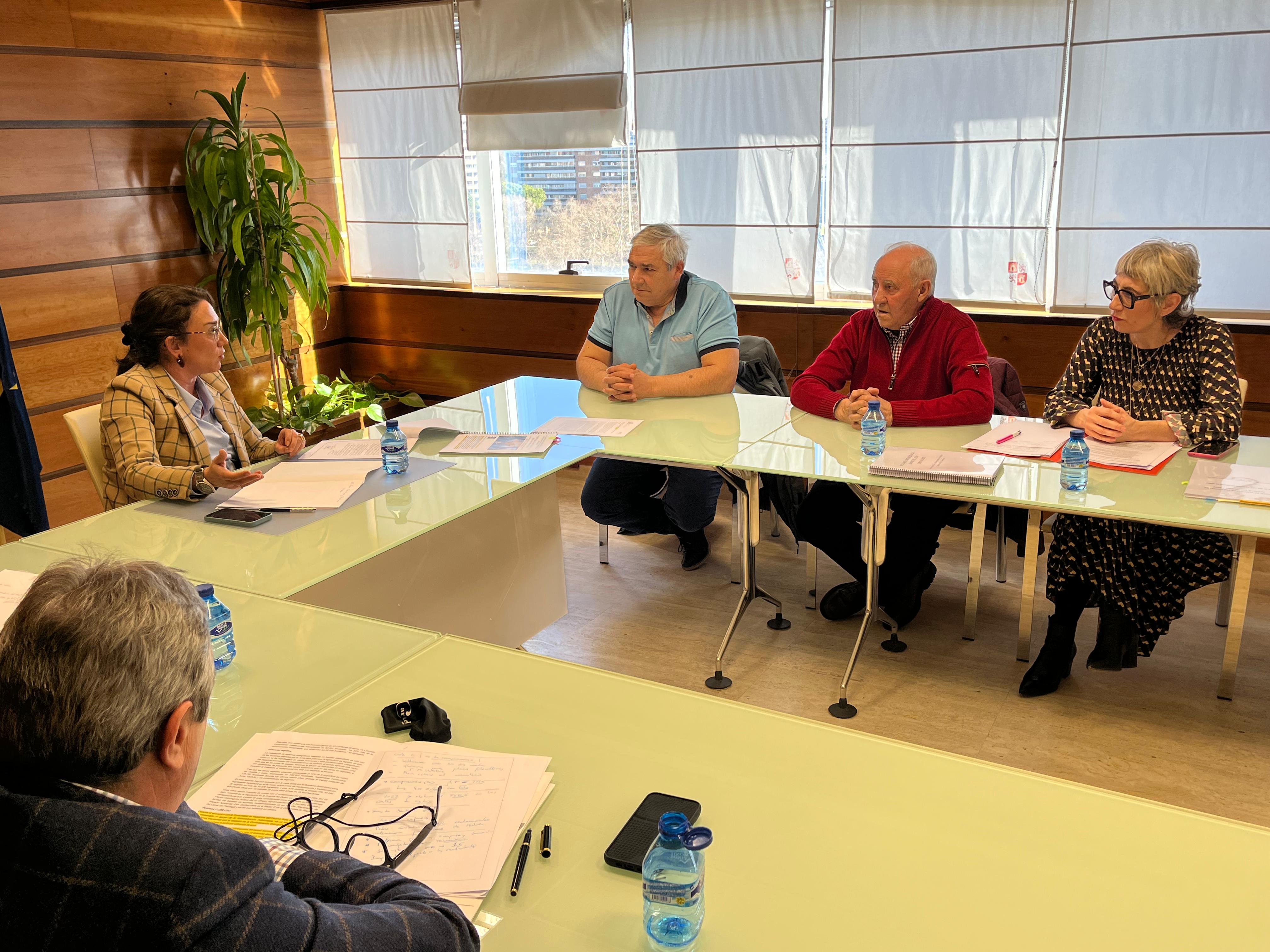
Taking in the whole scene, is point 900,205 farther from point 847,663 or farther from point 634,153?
point 847,663

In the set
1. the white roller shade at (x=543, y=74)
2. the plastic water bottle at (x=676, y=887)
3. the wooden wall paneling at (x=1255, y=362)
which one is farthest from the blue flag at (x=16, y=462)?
the wooden wall paneling at (x=1255, y=362)

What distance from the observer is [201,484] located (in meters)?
2.71

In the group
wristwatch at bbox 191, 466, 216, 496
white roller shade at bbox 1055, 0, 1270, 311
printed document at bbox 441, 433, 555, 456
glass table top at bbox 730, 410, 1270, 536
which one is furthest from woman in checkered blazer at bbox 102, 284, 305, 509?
white roller shade at bbox 1055, 0, 1270, 311

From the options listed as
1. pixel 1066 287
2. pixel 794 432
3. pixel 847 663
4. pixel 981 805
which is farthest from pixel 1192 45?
pixel 981 805

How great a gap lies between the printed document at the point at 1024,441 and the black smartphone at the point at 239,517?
6.44 ft

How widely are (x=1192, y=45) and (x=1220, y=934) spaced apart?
12.5 feet

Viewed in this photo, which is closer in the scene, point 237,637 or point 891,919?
point 891,919

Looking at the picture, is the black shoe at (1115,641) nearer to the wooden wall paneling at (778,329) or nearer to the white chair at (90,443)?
the wooden wall paneling at (778,329)

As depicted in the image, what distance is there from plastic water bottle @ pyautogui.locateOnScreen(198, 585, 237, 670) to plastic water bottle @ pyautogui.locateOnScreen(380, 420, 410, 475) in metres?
1.08

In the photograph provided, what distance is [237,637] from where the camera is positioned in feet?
6.35

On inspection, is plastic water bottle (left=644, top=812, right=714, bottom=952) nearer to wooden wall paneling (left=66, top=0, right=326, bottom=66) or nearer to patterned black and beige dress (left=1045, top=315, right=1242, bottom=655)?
patterned black and beige dress (left=1045, top=315, right=1242, bottom=655)

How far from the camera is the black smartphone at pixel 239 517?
8.38 ft

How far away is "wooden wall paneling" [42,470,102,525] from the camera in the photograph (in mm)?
4426

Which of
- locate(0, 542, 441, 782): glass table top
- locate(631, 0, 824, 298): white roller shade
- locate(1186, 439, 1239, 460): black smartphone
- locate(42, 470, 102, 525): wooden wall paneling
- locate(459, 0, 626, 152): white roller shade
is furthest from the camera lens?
locate(459, 0, 626, 152): white roller shade
